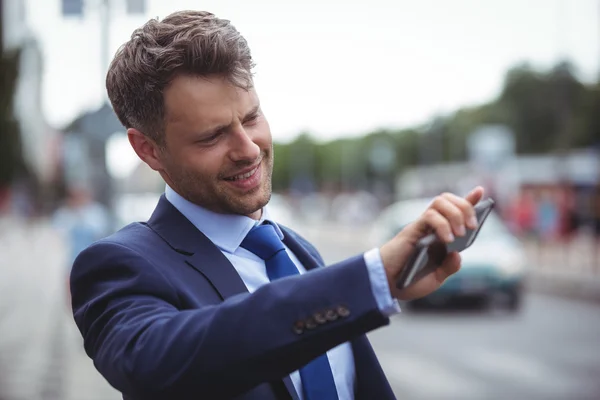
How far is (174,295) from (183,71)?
1.30 feet

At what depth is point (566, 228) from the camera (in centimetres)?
2347

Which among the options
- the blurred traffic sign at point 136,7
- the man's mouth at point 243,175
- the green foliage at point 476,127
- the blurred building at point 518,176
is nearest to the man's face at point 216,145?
the man's mouth at point 243,175

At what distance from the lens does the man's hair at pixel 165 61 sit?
59.8 inches

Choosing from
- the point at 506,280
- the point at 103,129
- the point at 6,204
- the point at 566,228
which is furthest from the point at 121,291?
the point at 6,204

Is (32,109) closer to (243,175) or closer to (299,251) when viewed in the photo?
(299,251)

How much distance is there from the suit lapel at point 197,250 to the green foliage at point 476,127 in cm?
3572

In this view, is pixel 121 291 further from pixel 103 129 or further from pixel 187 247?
pixel 103 129

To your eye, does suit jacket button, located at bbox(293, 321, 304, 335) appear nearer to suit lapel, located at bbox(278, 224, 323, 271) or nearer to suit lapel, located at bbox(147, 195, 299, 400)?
suit lapel, located at bbox(147, 195, 299, 400)

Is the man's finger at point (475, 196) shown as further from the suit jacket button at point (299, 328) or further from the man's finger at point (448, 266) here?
the suit jacket button at point (299, 328)

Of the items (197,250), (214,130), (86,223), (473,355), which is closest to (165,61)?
(214,130)

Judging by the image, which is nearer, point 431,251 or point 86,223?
point 431,251

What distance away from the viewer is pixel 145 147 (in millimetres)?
1681

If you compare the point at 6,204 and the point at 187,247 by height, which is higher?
the point at 187,247

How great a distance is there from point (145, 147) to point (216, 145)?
195 mm
